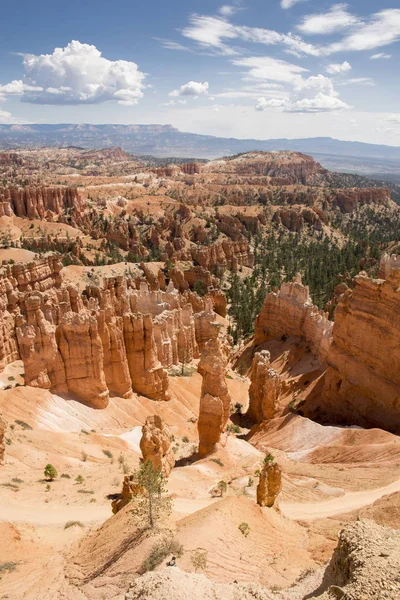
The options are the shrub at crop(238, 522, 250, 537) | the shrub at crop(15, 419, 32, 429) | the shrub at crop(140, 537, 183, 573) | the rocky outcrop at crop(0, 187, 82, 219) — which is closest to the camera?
the shrub at crop(140, 537, 183, 573)

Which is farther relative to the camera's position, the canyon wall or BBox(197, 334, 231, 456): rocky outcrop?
the canyon wall

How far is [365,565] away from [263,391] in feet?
80.8

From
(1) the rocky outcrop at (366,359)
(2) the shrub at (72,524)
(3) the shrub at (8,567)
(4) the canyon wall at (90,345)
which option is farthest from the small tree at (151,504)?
(1) the rocky outcrop at (366,359)

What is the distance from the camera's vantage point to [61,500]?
721 inches

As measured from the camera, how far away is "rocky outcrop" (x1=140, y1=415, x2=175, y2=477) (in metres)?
19.9

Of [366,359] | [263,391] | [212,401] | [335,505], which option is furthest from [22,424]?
[366,359]

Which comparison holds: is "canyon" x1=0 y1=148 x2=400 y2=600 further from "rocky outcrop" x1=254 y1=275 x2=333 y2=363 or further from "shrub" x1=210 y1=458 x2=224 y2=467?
"rocky outcrop" x1=254 y1=275 x2=333 y2=363

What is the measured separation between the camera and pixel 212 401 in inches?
1026

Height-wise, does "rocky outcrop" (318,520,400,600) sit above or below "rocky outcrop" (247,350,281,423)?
above

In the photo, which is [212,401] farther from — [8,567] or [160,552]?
[8,567]

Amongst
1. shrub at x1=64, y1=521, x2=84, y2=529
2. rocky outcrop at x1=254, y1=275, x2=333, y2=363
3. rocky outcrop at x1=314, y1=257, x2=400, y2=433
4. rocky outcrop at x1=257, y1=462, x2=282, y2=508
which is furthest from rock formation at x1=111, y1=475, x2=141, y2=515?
rocky outcrop at x1=254, y1=275, x2=333, y2=363

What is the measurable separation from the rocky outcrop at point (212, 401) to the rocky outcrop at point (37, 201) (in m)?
94.5

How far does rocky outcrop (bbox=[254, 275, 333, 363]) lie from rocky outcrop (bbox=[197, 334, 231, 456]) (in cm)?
1498

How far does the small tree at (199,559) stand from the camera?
491 inches
